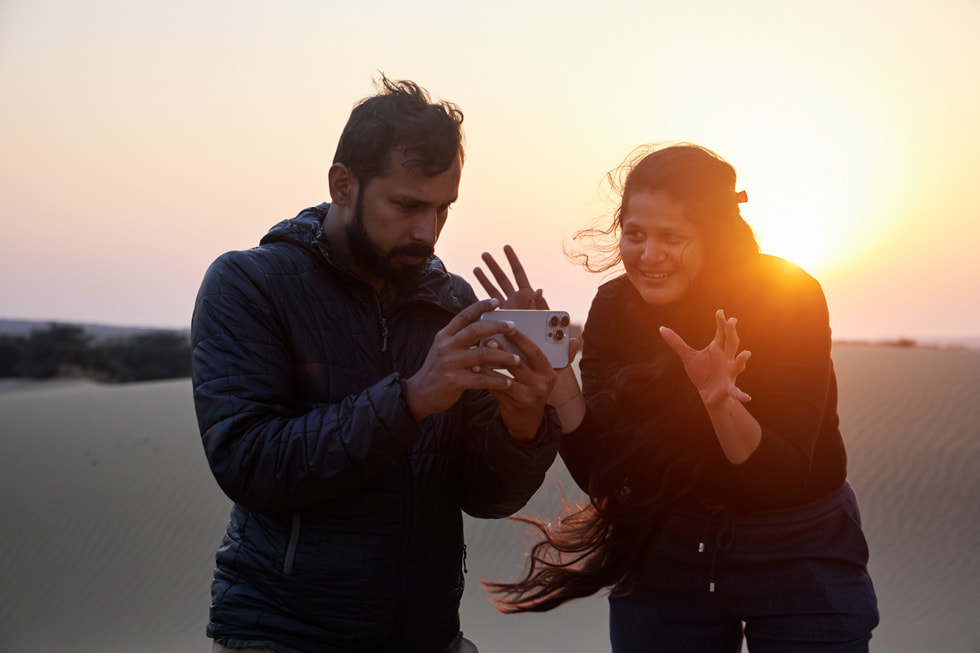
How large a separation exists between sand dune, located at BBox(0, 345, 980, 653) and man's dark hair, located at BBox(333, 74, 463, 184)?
839 centimetres

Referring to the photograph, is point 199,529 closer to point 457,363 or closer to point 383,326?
point 383,326

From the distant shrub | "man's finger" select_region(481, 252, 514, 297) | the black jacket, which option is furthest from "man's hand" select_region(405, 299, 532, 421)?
the distant shrub

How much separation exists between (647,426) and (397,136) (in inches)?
56.9

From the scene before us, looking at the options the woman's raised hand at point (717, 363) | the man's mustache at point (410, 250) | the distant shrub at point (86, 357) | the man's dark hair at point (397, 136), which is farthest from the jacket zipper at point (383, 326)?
the distant shrub at point (86, 357)

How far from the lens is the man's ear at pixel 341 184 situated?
292cm

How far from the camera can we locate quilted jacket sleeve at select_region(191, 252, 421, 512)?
8.04ft

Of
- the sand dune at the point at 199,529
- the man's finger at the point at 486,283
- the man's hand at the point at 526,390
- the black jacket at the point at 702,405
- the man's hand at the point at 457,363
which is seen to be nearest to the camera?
the man's hand at the point at 457,363

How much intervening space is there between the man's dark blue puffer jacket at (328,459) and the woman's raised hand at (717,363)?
1.54ft

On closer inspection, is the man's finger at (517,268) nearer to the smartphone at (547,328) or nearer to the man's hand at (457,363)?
the smartphone at (547,328)

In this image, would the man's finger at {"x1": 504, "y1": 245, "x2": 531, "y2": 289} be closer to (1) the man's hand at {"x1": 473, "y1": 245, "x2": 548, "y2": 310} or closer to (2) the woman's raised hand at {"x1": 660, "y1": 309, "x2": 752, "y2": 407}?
(1) the man's hand at {"x1": 473, "y1": 245, "x2": 548, "y2": 310}

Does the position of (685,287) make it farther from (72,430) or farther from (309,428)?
(72,430)

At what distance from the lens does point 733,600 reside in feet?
10.6

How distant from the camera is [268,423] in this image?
99.0 inches

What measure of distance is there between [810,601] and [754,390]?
730 mm
